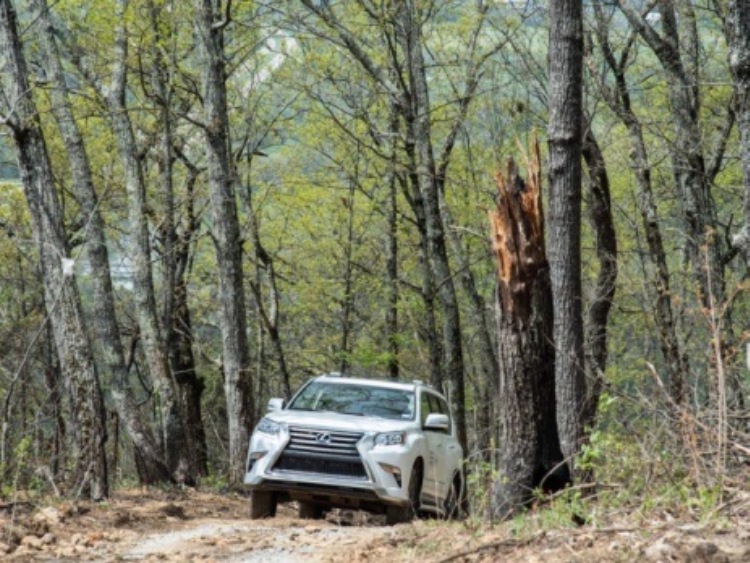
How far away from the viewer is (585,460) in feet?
26.0

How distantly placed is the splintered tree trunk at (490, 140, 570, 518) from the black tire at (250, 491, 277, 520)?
13.1 ft

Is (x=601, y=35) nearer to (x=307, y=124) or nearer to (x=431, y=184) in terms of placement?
(x=431, y=184)

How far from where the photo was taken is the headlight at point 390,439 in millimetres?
11875

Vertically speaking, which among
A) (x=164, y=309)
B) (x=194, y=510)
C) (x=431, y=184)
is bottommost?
(x=194, y=510)

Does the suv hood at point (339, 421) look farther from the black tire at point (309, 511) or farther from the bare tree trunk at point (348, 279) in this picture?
the bare tree trunk at point (348, 279)

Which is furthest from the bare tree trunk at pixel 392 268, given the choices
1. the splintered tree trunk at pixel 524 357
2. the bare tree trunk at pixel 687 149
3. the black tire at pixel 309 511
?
the splintered tree trunk at pixel 524 357

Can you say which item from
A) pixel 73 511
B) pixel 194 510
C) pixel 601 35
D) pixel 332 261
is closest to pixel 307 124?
pixel 332 261

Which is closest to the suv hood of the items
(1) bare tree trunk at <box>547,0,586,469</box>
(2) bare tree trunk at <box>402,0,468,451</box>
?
(1) bare tree trunk at <box>547,0,586,469</box>

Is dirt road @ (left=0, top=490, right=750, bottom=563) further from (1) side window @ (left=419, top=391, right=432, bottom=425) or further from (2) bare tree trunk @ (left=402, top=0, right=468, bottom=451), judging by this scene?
(2) bare tree trunk @ (left=402, top=0, right=468, bottom=451)

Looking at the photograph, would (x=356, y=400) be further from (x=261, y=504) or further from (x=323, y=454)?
(x=261, y=504)

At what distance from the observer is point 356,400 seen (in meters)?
13.0

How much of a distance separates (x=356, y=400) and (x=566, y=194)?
12.1 ft

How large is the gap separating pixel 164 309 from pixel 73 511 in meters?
11.2

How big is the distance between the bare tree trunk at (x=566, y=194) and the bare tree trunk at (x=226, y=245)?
7903mm
